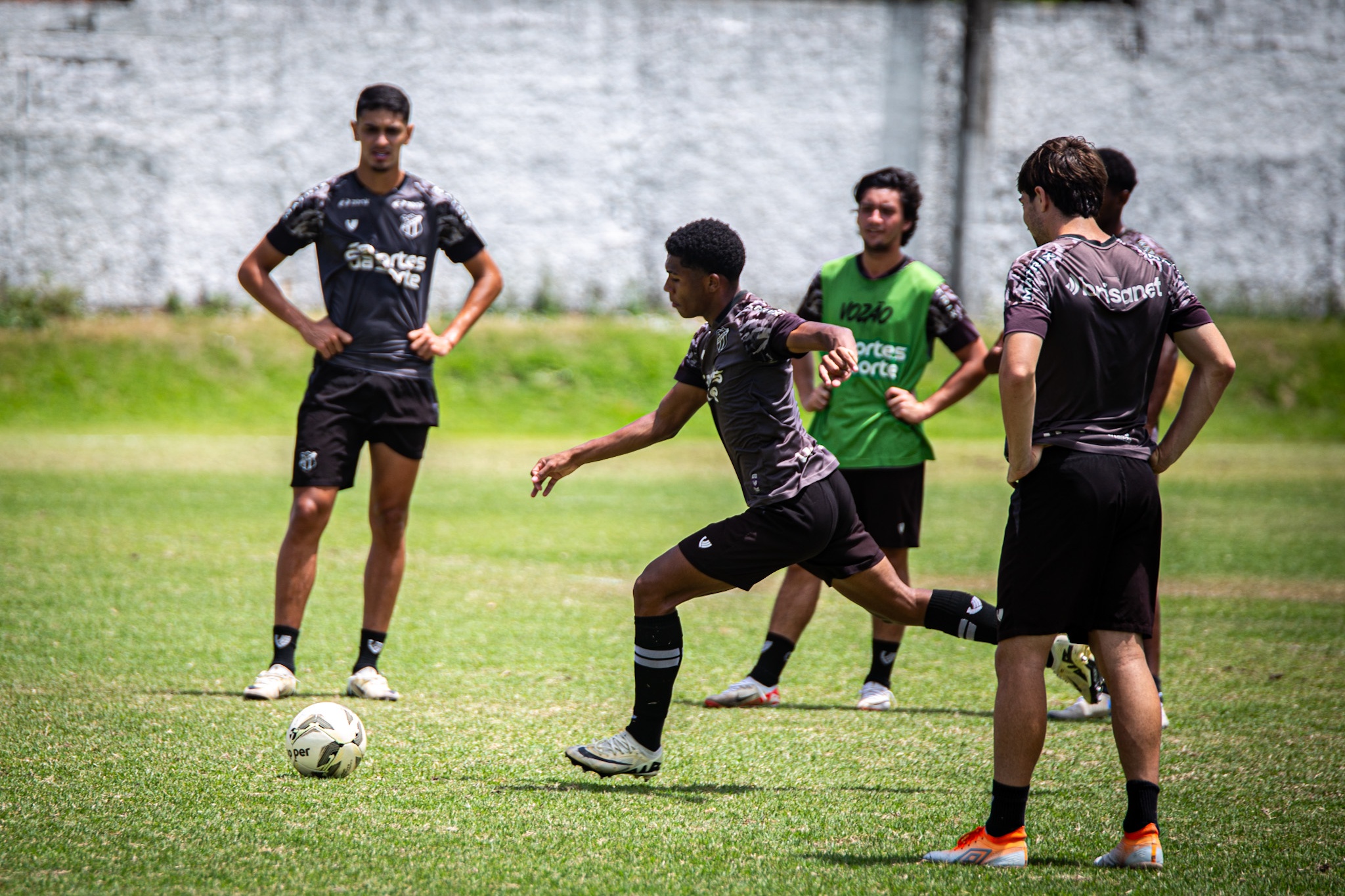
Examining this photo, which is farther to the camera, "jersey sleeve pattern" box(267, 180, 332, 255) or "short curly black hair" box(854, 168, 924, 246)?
"short curly black hair" box(854, 168, 924, 246)

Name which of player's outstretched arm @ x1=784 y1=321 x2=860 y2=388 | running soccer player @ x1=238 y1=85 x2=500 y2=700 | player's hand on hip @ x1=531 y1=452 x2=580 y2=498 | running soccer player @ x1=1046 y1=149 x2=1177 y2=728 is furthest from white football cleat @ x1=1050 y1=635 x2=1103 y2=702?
running soccer player @ x1=238 y1=85 x2=500 y2=700

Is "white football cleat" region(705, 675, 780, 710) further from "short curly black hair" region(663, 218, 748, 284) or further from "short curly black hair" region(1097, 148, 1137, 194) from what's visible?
"short curly black hair" region(1097, 148, 1137, 194)

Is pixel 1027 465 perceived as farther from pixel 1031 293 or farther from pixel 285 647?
pixel 285 647

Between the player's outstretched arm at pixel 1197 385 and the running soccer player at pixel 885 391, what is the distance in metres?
2.03

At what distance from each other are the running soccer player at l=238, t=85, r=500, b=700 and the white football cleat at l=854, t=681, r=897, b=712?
84.5 inches

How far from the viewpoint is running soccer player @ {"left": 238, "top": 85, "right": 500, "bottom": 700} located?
5.79m

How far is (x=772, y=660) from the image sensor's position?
5824mm

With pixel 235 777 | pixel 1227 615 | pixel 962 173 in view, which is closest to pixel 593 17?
pixel 962 173

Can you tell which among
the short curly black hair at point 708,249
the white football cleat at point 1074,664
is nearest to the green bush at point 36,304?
the short curly black hair at point 708,249

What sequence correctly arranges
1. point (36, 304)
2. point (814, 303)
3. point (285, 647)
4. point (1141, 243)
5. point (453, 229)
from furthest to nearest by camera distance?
point (36, 304), point (814, 303), point (453, 229), point (285, 647), point (1141, 243)

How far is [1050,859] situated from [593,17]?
20855mm

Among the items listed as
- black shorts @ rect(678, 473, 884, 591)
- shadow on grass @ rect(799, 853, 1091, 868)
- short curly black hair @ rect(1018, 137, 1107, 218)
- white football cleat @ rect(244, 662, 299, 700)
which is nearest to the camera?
shadow on grass @ rect(799, 853, 1091, 868)

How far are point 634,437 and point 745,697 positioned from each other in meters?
1.64

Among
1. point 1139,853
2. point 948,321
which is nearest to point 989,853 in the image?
point 1139,853
